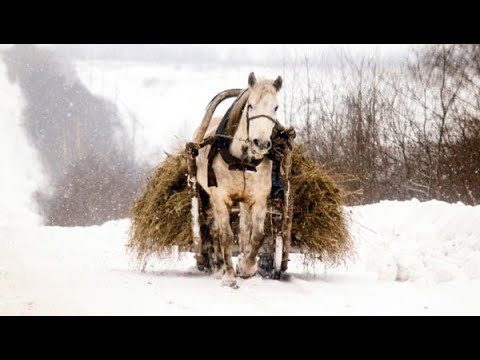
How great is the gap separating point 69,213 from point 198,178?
23.1 meters

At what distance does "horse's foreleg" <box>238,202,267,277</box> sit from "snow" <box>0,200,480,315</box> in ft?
0.49

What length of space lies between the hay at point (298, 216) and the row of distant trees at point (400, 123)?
1176 centimetres

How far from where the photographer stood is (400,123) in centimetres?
2403

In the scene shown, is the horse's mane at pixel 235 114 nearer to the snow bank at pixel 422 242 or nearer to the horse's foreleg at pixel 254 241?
the horse's foreleg at pixel 254 241

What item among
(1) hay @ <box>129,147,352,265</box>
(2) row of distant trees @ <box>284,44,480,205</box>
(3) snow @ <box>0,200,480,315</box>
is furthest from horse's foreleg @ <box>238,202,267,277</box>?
(2) row of distant trees @ <box>284,44,480,205</box>

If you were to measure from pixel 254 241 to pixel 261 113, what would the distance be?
1.61m

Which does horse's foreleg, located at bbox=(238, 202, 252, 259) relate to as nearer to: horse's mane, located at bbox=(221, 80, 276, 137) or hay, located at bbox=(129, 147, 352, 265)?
hay, located at bbox=(129, 147, 352, 265)

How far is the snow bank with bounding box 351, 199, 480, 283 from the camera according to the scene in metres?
8.22

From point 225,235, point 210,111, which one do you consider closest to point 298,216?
point 225,235

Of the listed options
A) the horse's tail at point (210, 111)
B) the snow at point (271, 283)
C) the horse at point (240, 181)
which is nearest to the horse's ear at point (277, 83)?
the horse at point (240, 181)

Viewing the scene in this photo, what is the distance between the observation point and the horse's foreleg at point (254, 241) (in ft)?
24.4

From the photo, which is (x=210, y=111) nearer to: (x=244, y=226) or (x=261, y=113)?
(x=244, y=226)

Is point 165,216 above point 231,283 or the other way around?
above
